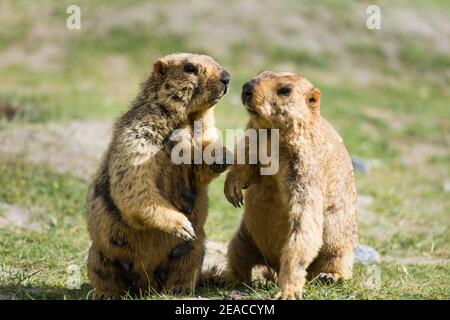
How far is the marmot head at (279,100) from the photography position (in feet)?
22.0

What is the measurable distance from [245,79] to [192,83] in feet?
38.7

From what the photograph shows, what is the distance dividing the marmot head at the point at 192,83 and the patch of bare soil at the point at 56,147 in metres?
4.43

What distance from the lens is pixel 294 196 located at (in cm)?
671

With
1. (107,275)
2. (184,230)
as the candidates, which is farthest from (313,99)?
(107,275)

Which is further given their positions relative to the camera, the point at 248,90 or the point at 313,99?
the point at 313,99

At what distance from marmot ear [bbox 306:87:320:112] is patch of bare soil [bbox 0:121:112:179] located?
502 cm

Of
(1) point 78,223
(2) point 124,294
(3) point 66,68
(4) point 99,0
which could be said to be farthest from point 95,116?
(4) point 99,0

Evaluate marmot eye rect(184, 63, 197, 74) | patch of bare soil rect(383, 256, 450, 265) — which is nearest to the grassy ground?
patch of bare soil rect(383, 256, 450, 265)

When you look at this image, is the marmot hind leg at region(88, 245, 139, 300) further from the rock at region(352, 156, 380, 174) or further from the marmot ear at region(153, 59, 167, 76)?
the rock at region(352, 156, 380, 174)

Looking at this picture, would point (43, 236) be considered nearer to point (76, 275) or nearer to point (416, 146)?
point (76, 275)

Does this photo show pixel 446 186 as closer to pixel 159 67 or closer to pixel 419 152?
pixel 419 152

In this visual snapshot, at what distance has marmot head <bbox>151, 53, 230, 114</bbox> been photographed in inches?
272

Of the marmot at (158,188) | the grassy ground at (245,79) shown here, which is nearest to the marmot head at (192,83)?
the marmot at (158,188)

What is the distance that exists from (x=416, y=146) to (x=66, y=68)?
29.2 ft
